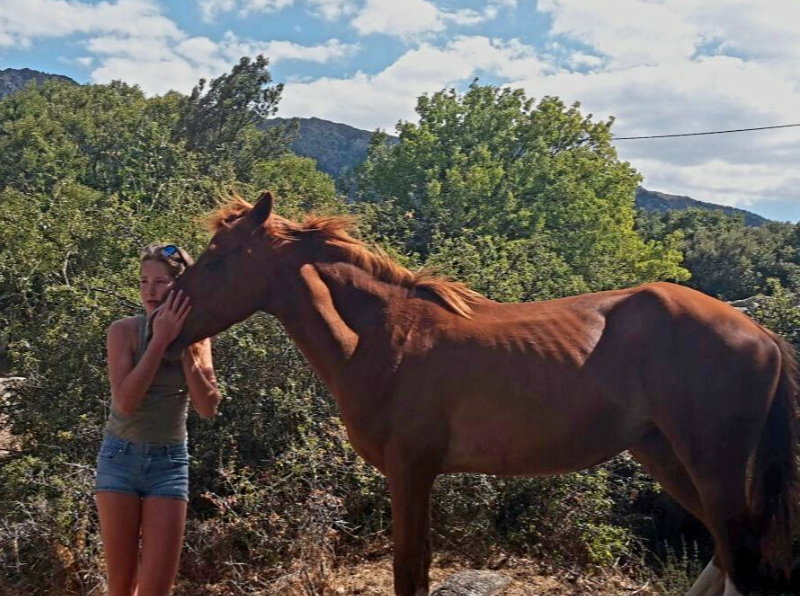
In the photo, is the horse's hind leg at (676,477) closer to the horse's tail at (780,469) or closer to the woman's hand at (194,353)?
the horse's tail at (780,469)

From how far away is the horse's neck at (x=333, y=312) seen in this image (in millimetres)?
3354

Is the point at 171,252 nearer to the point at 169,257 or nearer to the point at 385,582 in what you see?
the point at 169,257

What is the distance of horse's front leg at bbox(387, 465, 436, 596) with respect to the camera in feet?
10.2

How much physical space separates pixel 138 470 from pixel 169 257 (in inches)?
40.2

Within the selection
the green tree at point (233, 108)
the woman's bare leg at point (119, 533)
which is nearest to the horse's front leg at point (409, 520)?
the woman's bare leg at point (119, 533)

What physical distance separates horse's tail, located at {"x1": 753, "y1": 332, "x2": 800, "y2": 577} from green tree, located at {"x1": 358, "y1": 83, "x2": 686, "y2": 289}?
1221 cm

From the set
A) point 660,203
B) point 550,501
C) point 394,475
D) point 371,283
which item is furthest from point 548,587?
point 660,203

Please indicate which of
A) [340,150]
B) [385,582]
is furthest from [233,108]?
[340,150]

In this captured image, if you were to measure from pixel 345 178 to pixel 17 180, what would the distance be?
10854 mm

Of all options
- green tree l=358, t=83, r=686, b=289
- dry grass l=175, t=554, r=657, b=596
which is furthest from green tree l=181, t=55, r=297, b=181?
dry grass l=175, t=554, r=657, b=596

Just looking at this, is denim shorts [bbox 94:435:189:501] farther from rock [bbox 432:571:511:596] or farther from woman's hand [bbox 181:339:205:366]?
rock [bbox 432:571:511:596]

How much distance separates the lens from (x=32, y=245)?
7.65 metres

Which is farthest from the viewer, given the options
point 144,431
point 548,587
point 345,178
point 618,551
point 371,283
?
point 345,178

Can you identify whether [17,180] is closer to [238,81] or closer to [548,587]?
[238,81]
